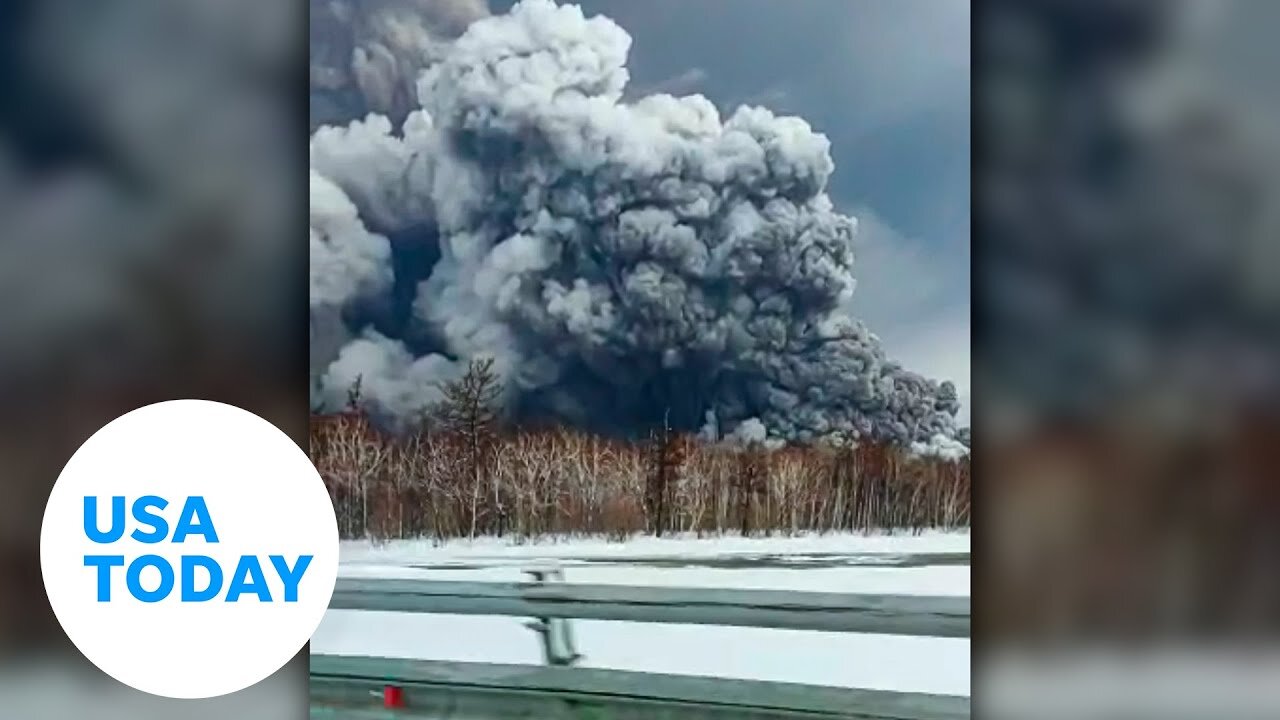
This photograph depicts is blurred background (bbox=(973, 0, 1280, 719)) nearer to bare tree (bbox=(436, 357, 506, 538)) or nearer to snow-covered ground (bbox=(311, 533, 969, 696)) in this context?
snow-covered ground (bbox=(311, 533, 969, 696))

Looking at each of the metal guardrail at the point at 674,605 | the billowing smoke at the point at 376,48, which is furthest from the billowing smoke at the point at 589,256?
the metal guardrail at the point at 674,605

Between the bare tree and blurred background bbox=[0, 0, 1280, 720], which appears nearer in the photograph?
blurred background bbox=[0, 0, 1280, 720]

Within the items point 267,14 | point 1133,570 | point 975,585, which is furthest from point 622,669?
point 267,14

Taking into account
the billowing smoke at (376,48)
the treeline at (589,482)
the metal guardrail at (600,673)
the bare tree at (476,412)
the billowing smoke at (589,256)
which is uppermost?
the billowing smoke at (376,48)

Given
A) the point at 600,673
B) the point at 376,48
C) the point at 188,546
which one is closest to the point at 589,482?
the point at 600,673

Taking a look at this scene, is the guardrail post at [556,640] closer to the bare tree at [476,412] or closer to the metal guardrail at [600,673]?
the metal guardrail at [600,673]

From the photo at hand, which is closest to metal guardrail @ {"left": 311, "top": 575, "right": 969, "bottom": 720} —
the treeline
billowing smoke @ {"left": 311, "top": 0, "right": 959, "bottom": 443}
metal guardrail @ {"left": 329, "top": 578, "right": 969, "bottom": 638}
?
metal guardrail @ {"left": 329, "top": 578, "right": 969, "bottom": 638}
